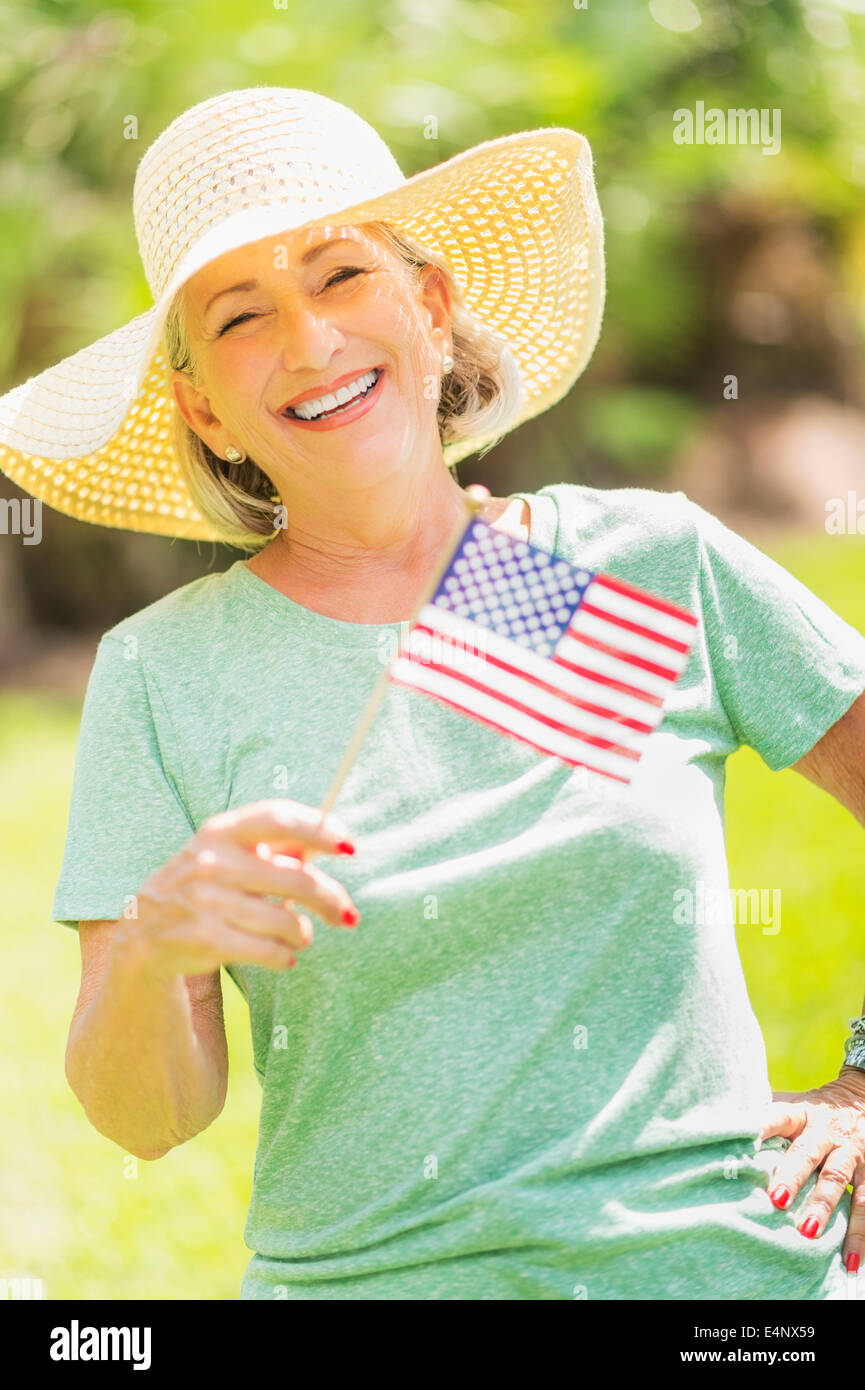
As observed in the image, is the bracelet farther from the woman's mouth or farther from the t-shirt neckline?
the woman's mouth

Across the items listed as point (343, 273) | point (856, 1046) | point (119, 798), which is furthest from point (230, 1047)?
point (343, 273)

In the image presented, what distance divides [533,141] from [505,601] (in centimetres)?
73

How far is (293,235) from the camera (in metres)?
1.87

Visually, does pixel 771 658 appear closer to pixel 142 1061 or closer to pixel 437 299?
pixel 437 299

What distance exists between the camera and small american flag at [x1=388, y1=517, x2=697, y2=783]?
5.82 ft

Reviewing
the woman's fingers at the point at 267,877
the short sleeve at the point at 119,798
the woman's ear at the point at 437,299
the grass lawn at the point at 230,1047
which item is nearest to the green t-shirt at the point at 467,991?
the short sleeve at the point at 119,798

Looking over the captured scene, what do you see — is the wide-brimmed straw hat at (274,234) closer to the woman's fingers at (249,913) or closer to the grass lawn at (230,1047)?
the woman's fingers at (249,913)

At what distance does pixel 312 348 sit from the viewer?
183 cm

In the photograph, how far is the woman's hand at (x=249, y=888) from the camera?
1.41 meters

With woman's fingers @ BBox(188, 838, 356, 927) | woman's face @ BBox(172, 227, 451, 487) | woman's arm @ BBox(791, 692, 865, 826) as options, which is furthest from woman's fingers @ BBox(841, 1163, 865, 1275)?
woman's face @ BBox(172, 227, 451, 487)

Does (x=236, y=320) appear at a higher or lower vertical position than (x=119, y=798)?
higher

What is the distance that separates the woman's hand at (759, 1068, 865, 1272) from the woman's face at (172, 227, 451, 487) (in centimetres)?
92

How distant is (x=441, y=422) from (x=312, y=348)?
0.44 meters
